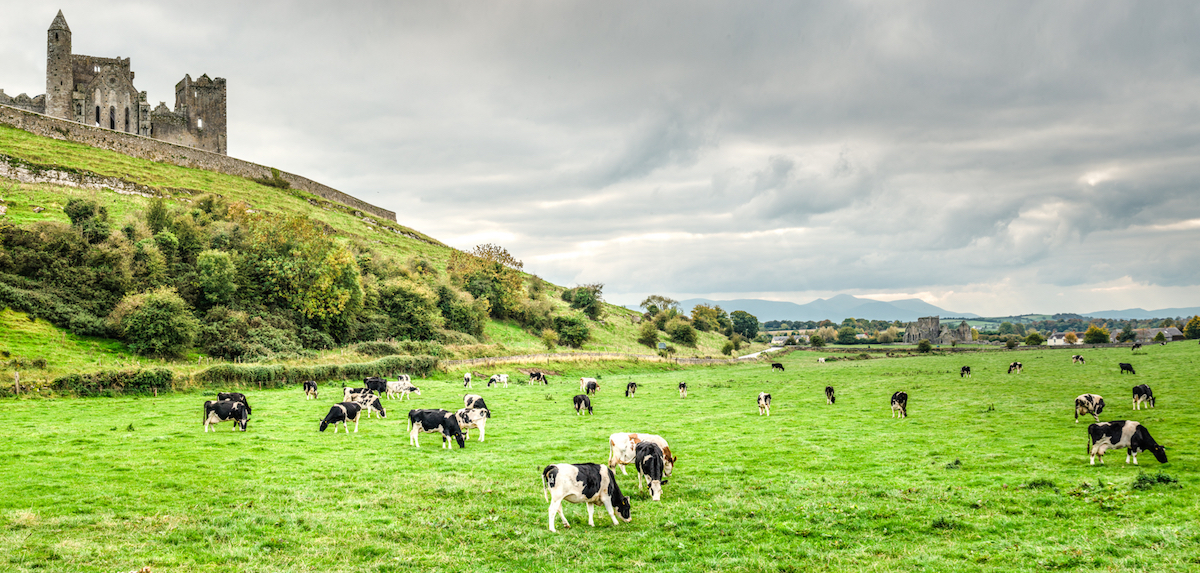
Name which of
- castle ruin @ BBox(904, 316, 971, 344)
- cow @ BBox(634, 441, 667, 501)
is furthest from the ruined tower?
castle ruin @ BBox(904, 316, 971, 344)

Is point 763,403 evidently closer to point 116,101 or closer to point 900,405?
point 900,405

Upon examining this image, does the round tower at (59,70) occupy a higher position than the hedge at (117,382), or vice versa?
the round tower at (59,70)

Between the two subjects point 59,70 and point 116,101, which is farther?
point 116,101

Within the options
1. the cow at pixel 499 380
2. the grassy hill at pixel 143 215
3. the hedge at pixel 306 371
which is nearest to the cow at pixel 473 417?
the cow at pixel 499 380

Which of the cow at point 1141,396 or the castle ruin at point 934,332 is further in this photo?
the castle ruin at point 934,332

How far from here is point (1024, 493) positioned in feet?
43.6

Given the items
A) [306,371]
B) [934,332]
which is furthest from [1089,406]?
[934,332]

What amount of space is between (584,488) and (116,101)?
104 m

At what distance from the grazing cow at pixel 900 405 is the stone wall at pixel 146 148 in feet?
300

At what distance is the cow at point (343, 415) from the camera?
74.1 feet

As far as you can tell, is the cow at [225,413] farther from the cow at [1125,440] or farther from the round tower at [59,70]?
the round tower at [59,70]

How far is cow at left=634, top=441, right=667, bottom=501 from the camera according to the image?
45.0 feet

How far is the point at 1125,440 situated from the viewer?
15742mm

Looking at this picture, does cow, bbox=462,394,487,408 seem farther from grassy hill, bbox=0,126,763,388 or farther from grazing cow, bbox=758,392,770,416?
grassy hill, bbox=0,126,763,388
